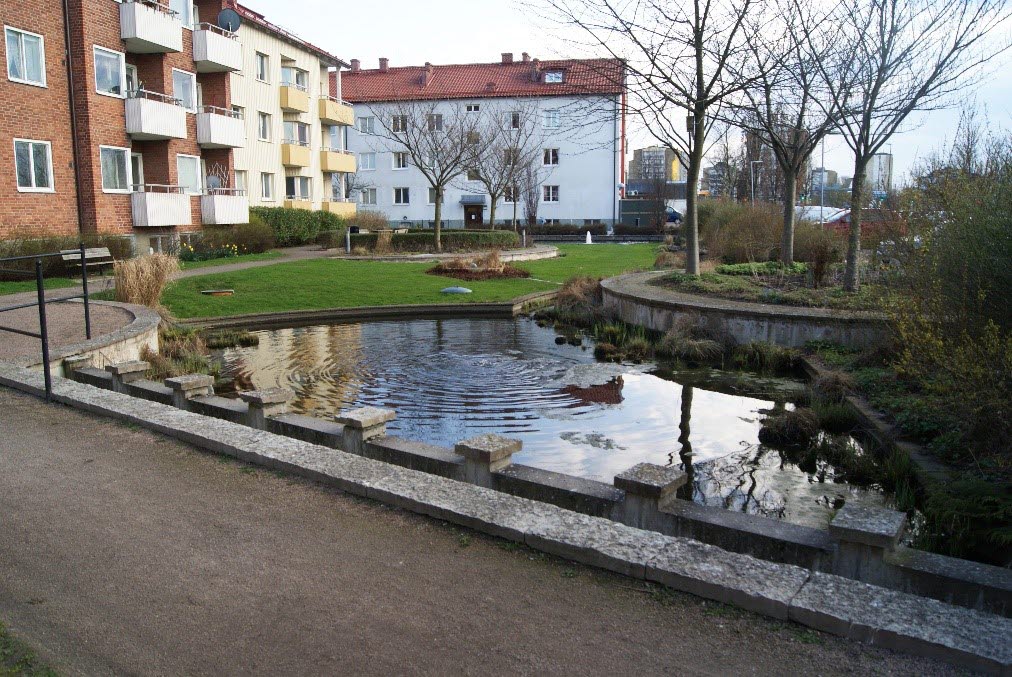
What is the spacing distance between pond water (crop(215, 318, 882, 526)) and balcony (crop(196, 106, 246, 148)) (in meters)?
18.3

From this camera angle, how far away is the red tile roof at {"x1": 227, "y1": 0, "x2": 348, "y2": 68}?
36.7 metres

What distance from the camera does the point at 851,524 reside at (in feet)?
14.2

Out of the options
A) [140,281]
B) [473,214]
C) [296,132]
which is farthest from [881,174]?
[473,214]

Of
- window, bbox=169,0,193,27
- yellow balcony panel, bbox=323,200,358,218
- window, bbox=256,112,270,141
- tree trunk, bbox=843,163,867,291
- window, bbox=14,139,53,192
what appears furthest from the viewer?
yellow balcony panel, bbox=323,200,358,218

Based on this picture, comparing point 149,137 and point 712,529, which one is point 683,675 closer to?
point 712,529

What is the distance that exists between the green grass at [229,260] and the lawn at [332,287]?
7.47ft

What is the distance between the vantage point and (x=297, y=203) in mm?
40844

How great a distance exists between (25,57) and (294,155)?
17.7 metres

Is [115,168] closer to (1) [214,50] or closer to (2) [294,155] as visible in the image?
(1) [214,50]

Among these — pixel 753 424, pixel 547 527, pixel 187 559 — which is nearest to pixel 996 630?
pixel 547 527

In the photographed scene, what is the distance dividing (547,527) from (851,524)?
1.59 m

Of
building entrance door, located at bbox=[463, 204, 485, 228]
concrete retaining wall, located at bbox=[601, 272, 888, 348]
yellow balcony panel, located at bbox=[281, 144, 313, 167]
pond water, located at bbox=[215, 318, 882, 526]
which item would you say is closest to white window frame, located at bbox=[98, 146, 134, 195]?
yellow balcony panel, located at bbox=[281, 144, 313, 167]

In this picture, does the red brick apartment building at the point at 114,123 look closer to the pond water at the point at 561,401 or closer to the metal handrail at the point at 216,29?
the metal handrail at the point at 216,29

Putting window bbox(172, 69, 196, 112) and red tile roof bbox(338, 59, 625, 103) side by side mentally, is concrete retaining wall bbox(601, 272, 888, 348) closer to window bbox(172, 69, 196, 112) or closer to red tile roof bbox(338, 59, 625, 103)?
window bbox(172, 69, 196, 112)
